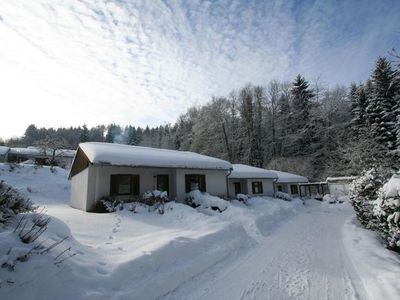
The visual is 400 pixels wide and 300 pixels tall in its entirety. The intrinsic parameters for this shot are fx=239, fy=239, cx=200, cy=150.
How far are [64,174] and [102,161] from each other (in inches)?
756

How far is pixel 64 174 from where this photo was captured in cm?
2788

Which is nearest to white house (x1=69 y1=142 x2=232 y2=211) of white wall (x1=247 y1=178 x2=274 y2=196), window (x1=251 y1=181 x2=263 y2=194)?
white wall (x1=247 y1=178 x2=274 y2=196)

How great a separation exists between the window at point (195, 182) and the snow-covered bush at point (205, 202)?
3.93 ft

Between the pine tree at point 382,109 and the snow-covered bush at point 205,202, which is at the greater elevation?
the pine tree at point 382,109

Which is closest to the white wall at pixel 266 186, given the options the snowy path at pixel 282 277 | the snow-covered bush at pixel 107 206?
the snow-covered bush at pixel 107 206

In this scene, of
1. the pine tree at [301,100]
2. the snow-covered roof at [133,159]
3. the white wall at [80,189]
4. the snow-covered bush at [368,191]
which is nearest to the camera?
the snow-covered bush at [368,191]

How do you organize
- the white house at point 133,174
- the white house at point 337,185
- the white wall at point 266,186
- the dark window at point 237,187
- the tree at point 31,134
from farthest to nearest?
the tree at point 31,134, the white house at point 337,185, the white wall at point 266,186, the dark window at point 237,187, the white house at point 133,174

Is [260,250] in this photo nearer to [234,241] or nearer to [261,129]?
[234,241]

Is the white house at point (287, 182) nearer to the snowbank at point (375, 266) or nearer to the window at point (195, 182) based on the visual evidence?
the window at point (195, 182)

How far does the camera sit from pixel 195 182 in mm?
17672

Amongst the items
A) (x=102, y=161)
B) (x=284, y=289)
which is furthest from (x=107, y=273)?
(x=102, y=161)

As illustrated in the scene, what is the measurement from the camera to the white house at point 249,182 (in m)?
24.8

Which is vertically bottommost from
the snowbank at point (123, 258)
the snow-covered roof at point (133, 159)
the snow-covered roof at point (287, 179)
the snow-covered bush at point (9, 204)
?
the snowbank at point (123, 258)

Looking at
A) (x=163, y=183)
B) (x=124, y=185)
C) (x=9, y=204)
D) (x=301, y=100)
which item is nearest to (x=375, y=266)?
(x=9, y=204)
